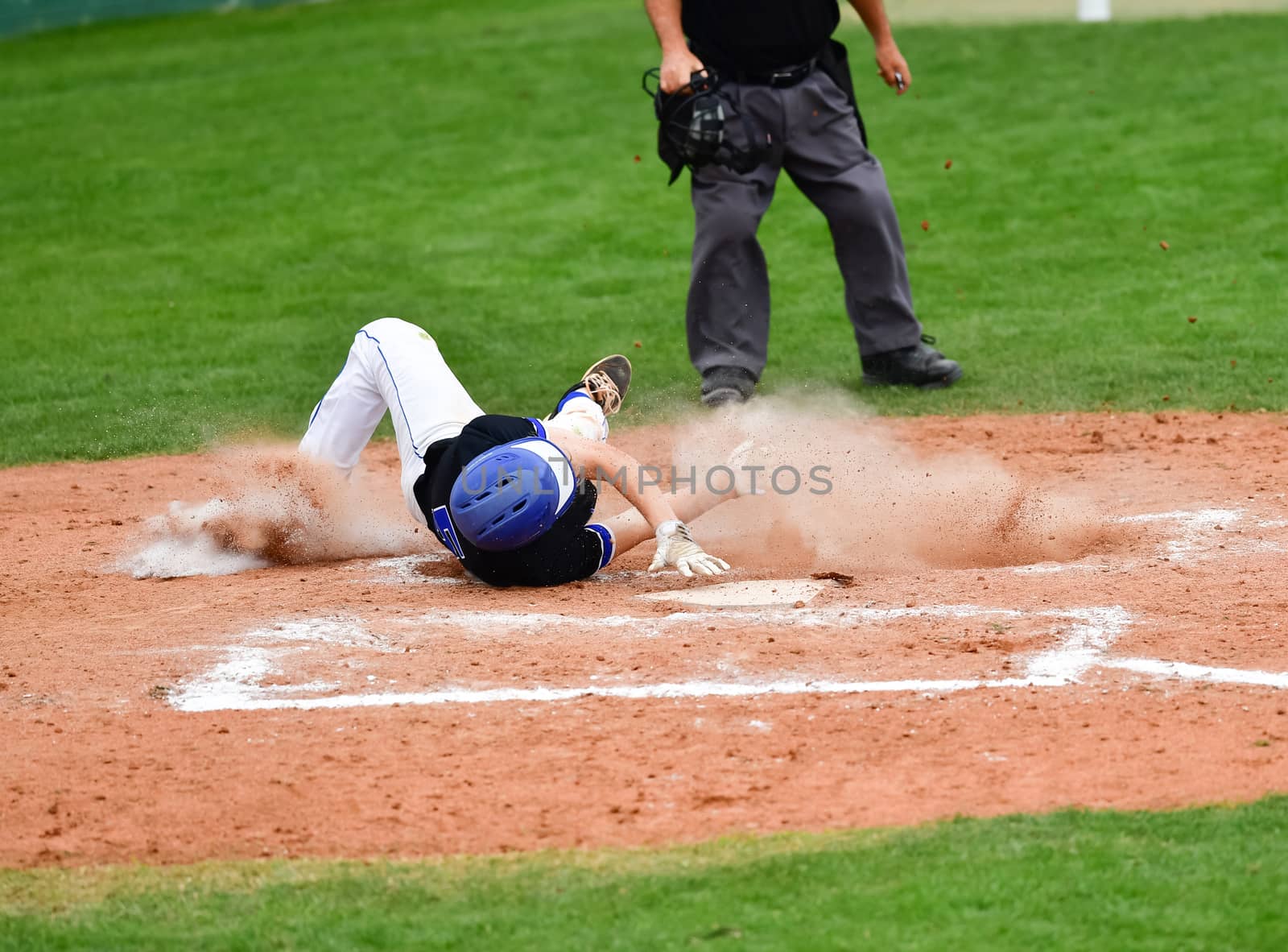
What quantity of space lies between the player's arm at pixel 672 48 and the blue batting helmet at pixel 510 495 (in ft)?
9.73

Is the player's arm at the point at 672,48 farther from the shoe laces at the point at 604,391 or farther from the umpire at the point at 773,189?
the shoe laces at the point at 604,391

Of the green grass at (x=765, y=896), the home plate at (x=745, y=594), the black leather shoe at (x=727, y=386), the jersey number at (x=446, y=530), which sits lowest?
the green grass at (x=765, y=896)

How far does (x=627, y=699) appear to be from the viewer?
455 cm

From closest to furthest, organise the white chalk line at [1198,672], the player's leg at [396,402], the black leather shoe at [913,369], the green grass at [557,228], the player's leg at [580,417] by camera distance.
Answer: the white chalk line at [1198,672] → the player's leg at [396,402] → the player's leg at [580,417] → the black leather shoe at [913,369] → the green grass at [557,228]

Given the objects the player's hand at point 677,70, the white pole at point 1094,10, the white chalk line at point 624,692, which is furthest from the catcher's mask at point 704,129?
the white pole at point 1094,10

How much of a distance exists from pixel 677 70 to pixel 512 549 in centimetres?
320

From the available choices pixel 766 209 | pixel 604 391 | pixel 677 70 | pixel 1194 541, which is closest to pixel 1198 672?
pixel 1194 541

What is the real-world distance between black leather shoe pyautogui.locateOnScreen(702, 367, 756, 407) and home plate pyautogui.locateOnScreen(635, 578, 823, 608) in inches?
101

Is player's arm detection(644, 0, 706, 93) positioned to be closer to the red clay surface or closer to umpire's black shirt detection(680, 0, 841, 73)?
umpire's black shirt detection(680, 0, 841, 73)

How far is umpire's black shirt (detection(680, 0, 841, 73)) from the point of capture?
326 inches

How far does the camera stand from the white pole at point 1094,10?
19328 mm

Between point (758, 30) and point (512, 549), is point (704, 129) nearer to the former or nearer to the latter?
point (758, 30)

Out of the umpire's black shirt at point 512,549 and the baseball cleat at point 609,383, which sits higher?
the baseball cleat at point 609,383

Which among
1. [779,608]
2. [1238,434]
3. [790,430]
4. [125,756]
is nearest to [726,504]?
[790,430]
